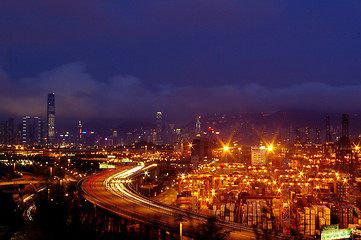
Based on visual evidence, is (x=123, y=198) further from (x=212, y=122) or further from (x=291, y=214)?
(x=212, y=122)

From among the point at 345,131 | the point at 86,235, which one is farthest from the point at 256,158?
the point at 86,235

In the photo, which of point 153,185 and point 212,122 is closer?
point 153,185

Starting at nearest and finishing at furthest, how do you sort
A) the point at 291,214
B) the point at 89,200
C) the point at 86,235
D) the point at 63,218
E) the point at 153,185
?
the point at 86,235 → the point at 63,218 → the point at 291,214 → the point at 89,200 → the point at 153,185

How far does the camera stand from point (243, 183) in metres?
28.3

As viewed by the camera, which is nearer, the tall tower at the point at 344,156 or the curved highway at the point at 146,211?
the curved highway at the point at 146,211

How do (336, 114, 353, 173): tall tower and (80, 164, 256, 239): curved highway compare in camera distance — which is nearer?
(80, 164, 256, 239): curved highway

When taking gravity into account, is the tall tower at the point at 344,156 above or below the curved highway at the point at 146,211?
above

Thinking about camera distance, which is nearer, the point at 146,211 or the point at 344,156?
the point at 146,211

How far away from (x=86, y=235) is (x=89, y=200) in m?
8.21

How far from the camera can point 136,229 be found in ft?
53.5

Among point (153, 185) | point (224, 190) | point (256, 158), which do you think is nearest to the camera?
point (224, 190)

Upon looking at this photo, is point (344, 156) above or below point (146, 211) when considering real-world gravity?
above

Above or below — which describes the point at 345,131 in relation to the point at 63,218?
above

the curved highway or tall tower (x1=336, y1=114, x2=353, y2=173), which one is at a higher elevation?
tall tower (x1=336, y1=114, x2=353, y2=173)
